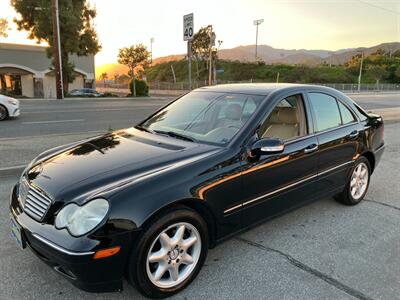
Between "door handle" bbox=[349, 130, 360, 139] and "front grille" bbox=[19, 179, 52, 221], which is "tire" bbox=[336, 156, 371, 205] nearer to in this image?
"door handle" bbox=[349, 130, 360, 139]

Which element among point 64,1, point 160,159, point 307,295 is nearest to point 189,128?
point 160,159

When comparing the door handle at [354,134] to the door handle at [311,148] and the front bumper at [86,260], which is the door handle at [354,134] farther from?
the front bumper at [86,260]

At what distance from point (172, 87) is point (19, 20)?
3783 cm

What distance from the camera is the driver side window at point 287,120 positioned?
353 cm

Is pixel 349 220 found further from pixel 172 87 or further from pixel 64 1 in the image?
pixel 172 87

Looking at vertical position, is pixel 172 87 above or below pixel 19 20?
below

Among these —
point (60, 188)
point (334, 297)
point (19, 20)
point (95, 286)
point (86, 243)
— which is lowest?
point (334, 297)

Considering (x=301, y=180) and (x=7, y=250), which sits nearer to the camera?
(x=7, y=250)

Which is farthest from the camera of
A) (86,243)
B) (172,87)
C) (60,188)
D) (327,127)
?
(172,87)

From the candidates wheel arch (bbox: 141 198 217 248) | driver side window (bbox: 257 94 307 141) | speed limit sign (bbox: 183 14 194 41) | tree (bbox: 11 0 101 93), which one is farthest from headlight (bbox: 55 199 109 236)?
A: tree (bbox: 11 0 101 93)

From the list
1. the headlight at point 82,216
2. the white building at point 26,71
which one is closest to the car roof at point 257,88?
the headlight at point 82,216

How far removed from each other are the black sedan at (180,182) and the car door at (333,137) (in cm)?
1

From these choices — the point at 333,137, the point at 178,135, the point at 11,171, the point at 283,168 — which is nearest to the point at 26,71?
the point at 11,171

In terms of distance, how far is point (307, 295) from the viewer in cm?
277
